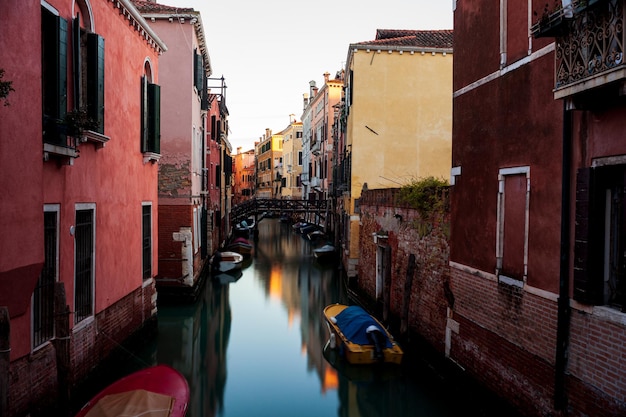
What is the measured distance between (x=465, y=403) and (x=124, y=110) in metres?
6.66

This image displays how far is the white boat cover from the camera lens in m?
5.26

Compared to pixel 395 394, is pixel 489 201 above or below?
above

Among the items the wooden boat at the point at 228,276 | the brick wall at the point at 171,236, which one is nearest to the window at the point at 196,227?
the brick wall at the point at 171,236

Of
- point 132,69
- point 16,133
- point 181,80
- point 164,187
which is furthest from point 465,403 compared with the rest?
point 181,80

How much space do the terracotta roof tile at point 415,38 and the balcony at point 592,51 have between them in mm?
12919

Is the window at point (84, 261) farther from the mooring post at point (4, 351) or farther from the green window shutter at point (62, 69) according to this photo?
the mooring post at point (4, 351)

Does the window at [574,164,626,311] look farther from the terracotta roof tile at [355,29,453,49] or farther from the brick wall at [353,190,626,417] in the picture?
the terracotta roof tile at [355,29,453,49]

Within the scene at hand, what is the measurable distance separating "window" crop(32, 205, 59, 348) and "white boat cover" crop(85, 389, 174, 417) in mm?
939

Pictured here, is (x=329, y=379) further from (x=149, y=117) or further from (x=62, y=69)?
(x=62, y=69)

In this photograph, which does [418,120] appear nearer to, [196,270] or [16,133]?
[196,270]

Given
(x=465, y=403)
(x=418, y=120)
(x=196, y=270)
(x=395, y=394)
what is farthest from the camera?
(x=418, y=120)

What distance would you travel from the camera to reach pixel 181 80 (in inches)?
557

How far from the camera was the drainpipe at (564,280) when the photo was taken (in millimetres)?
5004

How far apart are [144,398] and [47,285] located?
163 centimetres
